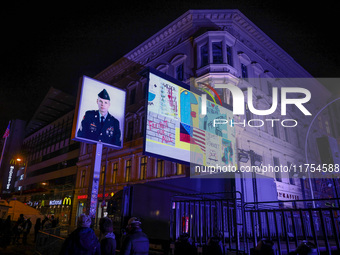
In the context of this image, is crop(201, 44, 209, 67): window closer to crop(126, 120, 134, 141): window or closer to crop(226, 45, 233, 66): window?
crop(226, 45, 233, 66): window

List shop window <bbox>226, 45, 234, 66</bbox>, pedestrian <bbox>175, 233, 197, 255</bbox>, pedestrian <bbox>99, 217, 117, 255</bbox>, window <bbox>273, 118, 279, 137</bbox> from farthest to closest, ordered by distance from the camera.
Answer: window <bbox>273, 118, 279, 137</bbox>
shop window <bbox>226, 45, 234, 66</bbox>
pedestrian <bbox>175, 233, 197, 255</bbox>
pedestrian <bbox>99, 217, 117, 255</bbox>

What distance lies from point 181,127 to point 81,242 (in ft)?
30.9

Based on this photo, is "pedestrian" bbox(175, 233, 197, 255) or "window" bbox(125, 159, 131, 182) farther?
"window" bbox(125, 159, 131, 182)

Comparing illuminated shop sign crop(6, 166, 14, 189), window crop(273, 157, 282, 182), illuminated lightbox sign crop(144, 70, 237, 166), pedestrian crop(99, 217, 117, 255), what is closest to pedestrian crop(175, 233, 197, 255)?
pedestrian crop(99, 217, 117, 255)

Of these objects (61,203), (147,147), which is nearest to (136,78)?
(147,147)

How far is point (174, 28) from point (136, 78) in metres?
7.89

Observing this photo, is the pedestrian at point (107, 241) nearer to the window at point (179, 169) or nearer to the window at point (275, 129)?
the window at point (179, 169)

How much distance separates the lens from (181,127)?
13.2 meters

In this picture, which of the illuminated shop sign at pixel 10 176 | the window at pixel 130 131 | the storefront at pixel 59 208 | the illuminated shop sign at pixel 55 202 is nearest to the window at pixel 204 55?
the window at pixel 130 131

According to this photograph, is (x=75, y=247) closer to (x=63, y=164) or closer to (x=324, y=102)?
(x=63, y=164)

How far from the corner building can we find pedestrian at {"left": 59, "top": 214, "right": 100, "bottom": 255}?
686 inches

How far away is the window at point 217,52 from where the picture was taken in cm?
2256

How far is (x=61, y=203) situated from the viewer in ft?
127

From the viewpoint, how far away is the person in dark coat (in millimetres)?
13896
